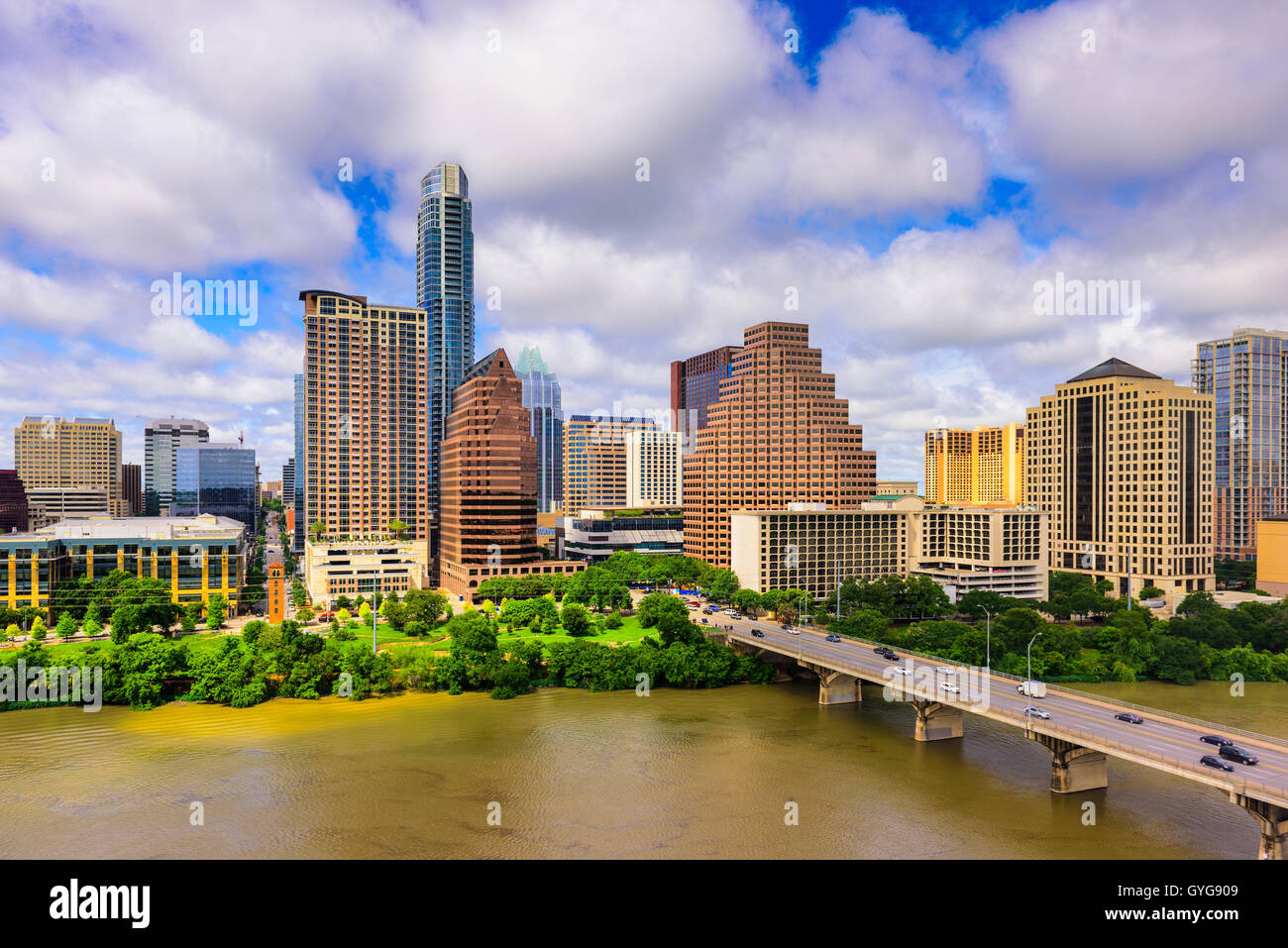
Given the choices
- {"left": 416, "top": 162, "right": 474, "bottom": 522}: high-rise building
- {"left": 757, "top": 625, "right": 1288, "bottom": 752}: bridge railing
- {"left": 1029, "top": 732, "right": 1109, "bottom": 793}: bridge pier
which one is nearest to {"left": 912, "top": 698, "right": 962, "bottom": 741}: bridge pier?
{"left": 757, "top": 625, "right": 1288, "bottom": 752}: bridge railing

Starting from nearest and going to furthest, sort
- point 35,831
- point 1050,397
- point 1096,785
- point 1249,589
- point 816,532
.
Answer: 1. point 35,831
2. point 1096,785
3. point 816,532
4. point 1249,589
5. point 1050,397

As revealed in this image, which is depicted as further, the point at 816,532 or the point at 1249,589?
the point at 1249,589

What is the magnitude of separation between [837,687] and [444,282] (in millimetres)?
116705

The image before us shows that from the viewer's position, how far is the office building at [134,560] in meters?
79.2

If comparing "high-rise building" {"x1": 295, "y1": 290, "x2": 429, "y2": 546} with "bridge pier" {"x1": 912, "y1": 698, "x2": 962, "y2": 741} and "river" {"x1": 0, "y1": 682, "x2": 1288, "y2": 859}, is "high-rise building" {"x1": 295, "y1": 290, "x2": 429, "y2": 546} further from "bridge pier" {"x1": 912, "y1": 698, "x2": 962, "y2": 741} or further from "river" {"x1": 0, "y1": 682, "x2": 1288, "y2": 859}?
"bridge pier" {"x1": 912, "y1": 698, "x2": 962, "y2": 741}

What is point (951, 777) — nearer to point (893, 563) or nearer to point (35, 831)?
point (35, 831)

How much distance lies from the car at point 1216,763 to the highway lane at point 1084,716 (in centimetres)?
28

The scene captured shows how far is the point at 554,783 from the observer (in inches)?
1617

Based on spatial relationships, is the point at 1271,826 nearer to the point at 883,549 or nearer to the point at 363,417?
the point at 883,549

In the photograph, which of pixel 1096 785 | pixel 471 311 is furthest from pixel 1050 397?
pixel 471 311

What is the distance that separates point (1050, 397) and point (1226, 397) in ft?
112

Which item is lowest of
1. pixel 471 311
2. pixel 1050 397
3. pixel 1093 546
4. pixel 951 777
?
pixel 951 777

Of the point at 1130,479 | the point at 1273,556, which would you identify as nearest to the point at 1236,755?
the point at 1130,479

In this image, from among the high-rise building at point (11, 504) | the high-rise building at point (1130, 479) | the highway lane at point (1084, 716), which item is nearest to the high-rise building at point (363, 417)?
the high-rise building at point (11, 504)
